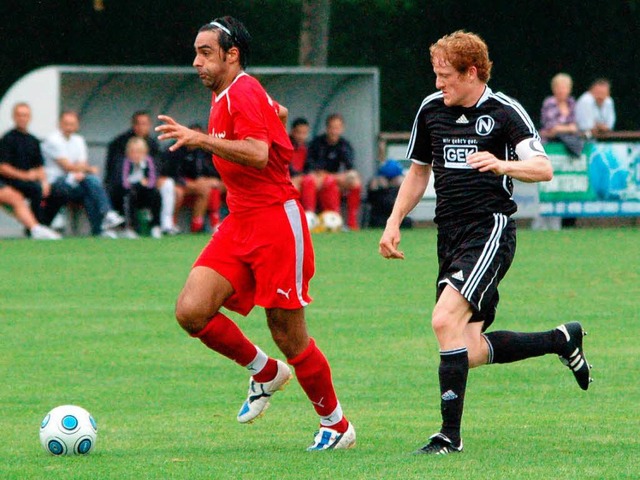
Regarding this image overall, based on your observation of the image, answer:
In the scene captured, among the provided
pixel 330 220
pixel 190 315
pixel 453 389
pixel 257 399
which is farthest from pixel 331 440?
pixel 330 220

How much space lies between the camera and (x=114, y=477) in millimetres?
6145

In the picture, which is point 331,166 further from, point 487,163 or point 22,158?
point 487,163

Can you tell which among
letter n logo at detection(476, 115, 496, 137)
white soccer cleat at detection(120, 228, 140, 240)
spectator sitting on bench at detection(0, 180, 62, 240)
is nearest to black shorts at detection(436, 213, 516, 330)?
letter n logo at detection(476, 115, 496, 137)

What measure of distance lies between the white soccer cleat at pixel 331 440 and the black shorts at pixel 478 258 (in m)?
0.81

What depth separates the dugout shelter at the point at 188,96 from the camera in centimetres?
2355

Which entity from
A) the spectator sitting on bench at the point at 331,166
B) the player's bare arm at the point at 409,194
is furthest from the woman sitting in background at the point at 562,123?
the player's bare arm at the point at 409,194

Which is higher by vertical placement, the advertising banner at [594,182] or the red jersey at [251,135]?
the red jersey at [251,135]

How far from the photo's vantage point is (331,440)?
7.02 metres

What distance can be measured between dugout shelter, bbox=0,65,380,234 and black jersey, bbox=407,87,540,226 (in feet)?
52.4

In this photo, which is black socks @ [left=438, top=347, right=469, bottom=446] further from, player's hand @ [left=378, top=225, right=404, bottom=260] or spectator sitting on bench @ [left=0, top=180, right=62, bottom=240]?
spectator sitting on bench @ [left=0, top=180, right=62, bottom=240]

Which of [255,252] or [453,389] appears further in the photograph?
[255,252]

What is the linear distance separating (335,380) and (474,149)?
101 inches

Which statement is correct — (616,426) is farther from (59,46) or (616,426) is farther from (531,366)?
(59,46)

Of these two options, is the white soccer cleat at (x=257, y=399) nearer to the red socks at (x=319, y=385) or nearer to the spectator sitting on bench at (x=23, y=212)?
the red socks at (x=319, y=385)
